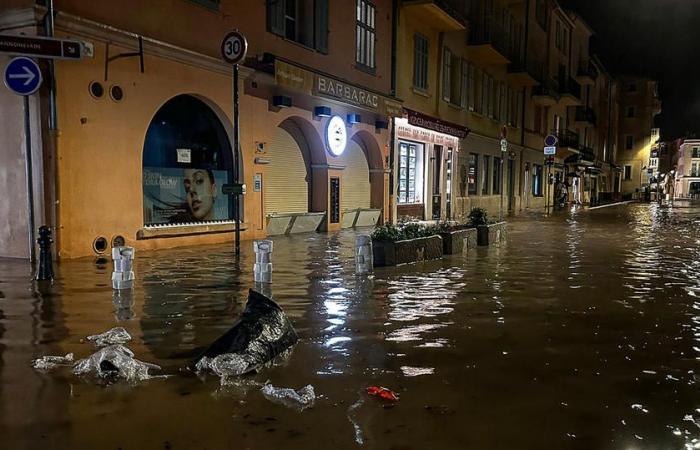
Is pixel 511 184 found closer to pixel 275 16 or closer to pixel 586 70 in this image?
pixel 586 70

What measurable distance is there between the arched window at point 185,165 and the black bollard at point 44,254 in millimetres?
3778

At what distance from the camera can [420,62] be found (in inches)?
901

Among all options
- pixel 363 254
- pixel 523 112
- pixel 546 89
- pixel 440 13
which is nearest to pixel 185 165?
pixel 363 254

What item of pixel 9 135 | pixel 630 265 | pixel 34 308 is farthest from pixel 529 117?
pixel 34 308

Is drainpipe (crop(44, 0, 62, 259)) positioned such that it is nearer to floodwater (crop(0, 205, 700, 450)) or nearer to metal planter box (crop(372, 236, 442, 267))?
floodwater (crop(0, 205, 700, 450))

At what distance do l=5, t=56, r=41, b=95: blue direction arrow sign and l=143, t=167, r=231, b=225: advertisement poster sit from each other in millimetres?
3743

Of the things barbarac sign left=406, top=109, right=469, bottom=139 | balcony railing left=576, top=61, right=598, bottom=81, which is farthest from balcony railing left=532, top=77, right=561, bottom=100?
barbarac sign left=406, top=109, right=469, bottom=139

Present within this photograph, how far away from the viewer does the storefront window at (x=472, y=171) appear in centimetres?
2824

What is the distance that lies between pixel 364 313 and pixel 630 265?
6.84 meters

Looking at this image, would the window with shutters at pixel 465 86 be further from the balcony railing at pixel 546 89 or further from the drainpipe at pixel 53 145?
the drainpipe at pixel 53 145

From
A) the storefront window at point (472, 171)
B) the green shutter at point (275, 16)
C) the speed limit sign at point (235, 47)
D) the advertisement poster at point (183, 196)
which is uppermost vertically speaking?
the green shutter at point (275, 16)

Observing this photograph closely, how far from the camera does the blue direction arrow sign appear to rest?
842 cm

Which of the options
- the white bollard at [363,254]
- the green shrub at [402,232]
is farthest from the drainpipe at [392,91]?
the white bollard at [363,254]

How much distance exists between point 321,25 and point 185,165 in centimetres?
643
